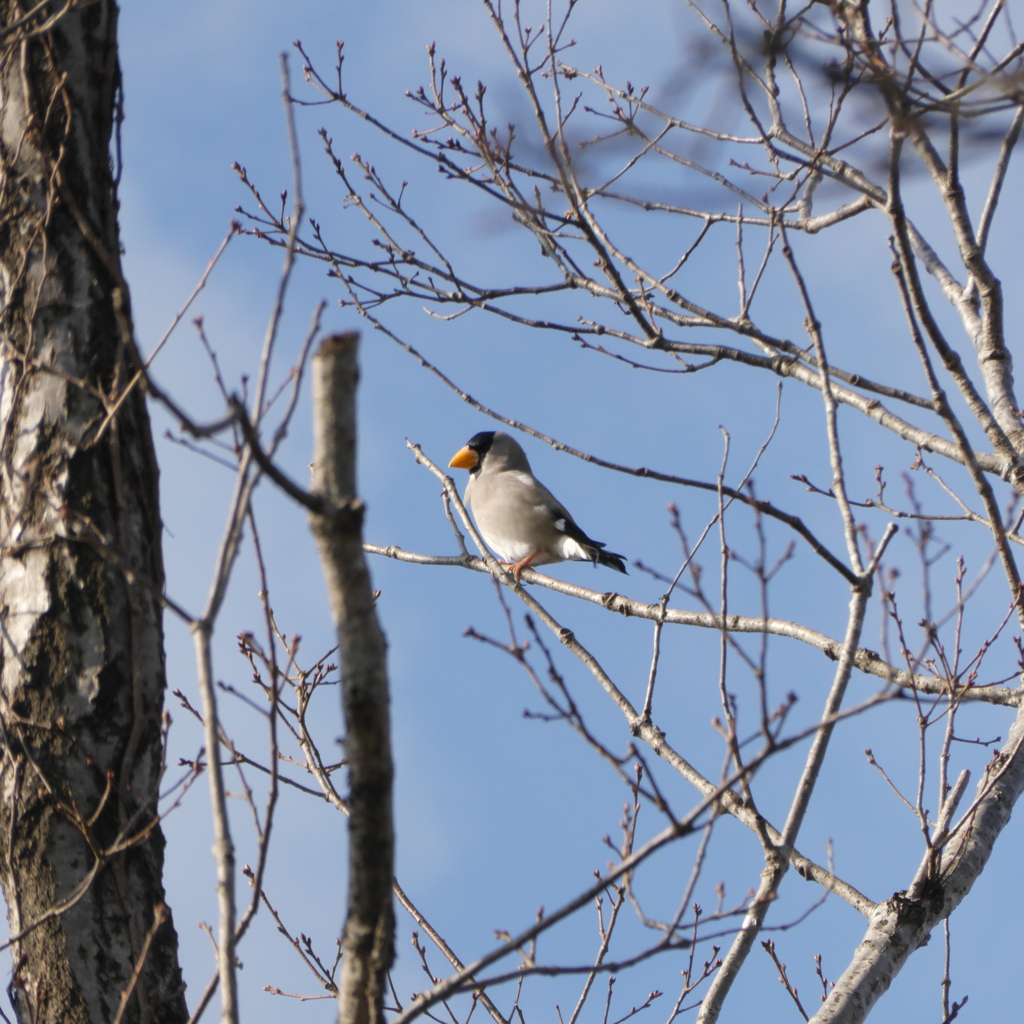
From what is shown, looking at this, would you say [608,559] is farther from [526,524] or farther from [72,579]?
[72,579]

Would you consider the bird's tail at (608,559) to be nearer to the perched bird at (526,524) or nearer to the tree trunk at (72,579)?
the perched bird at (526,524)

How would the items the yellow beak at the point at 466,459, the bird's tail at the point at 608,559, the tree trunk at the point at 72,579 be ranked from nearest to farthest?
the tree trunk at the point at 72,579, the bird's tail at the point at 608,559, the yellow beak at the point at 466,459

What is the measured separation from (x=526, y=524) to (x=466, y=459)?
74.1 inches

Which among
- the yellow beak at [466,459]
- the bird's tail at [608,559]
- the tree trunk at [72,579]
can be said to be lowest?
the tree trunk at [72,579]

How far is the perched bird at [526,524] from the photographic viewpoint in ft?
26.0

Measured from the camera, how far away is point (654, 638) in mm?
3889

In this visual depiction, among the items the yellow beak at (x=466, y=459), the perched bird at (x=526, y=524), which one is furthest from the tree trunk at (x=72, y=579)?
the yellow beak at (x=466, y=459)

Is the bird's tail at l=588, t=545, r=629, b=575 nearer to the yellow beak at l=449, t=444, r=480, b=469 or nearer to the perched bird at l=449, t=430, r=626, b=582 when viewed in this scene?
the perched bird at l=449, t=430, r=626, b=582

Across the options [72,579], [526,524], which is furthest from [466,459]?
[72,579]

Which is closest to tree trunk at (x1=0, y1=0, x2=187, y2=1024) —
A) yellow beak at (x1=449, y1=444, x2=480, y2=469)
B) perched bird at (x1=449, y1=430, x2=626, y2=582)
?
perched bird at (x1=449, y1=430, x2=626, y2=582)

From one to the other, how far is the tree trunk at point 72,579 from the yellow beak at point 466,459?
244 inches

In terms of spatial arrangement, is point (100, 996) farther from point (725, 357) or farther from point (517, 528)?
point (517, 528)

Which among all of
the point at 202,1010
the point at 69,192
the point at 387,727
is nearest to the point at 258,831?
the point at 202,1010

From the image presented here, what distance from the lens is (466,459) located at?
9766 mm
